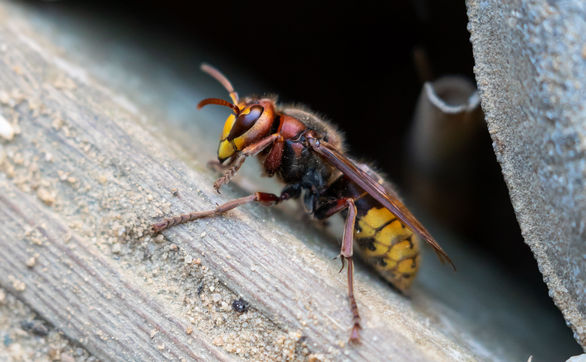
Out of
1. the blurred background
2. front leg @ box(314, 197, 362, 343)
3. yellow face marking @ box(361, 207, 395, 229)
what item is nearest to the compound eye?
front leg @ box(314, 197, 362, 343)

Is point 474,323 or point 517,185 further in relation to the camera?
point 474,323

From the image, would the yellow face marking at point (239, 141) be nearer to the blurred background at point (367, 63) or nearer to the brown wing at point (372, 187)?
the brown wing at point (372, 187)

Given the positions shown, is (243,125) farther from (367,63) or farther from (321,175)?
(367,63)

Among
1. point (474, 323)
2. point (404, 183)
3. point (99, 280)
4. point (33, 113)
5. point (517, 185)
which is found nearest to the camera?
point (99, 280)

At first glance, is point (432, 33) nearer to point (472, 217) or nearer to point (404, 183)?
point (404, 183)

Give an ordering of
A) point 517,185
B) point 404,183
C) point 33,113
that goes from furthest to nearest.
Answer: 1. point 404,183
2. point 33,113
3. point 517,185

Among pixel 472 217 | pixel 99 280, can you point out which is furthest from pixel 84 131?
pixel 472 217

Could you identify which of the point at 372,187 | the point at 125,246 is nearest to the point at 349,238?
the point at 372,187
